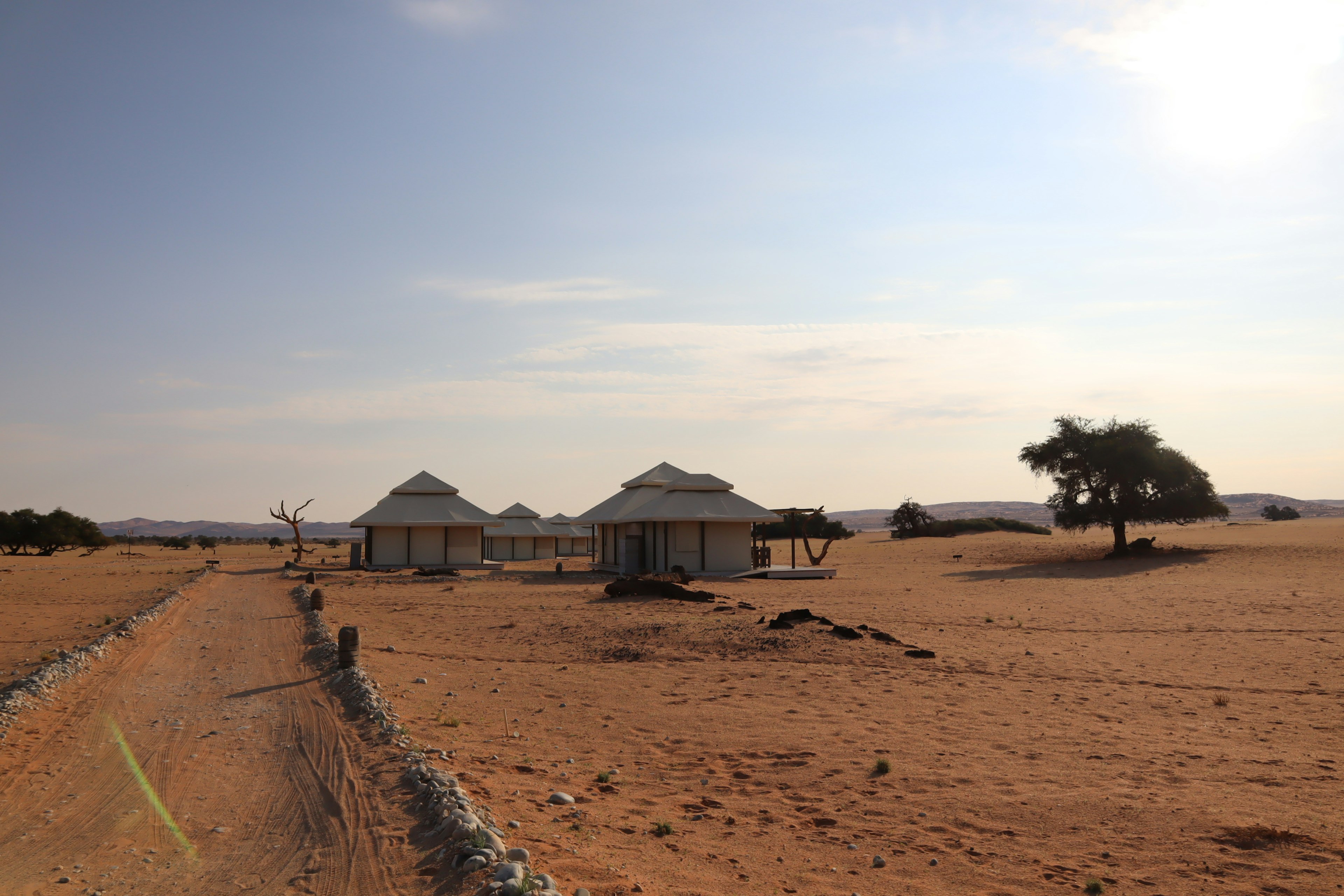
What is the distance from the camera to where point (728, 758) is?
7980mm

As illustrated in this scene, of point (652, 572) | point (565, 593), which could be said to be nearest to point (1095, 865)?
Result: point (565, 593)

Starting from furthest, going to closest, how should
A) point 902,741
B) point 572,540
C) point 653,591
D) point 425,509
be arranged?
point 572,540, point 425,509, point 653,591, point 902,741

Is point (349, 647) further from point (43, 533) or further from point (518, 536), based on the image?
point (43, 533)

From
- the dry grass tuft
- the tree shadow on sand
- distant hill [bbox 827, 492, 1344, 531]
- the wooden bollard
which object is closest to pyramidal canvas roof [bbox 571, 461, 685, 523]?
the tree shadow on sand

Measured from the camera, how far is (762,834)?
6023 mm

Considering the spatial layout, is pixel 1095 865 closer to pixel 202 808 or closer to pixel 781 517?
pixel 202 808

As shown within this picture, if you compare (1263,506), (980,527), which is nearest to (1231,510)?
(1263,506)

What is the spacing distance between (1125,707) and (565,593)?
689 inches

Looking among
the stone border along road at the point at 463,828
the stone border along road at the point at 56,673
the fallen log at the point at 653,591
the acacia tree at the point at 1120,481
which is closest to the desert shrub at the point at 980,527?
the acacia tree at the point at 1120,481

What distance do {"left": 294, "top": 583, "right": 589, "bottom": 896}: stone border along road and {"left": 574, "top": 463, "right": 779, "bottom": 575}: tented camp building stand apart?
79.0 feet

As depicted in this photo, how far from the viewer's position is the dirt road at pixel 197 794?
4812mm

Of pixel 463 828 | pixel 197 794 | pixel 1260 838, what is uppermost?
pixel 463 828

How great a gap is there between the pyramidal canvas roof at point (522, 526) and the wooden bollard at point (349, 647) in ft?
146

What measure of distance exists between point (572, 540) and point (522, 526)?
9.12 m
